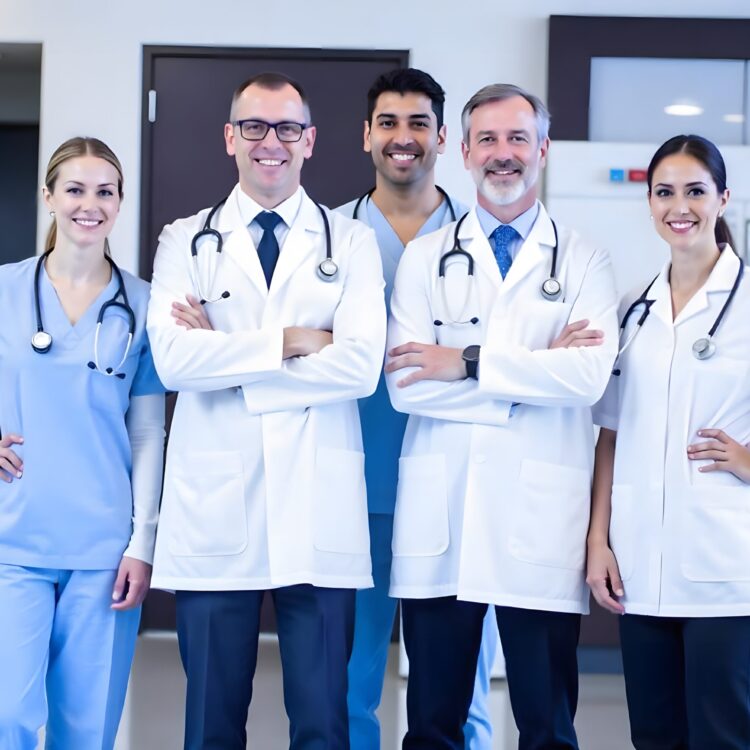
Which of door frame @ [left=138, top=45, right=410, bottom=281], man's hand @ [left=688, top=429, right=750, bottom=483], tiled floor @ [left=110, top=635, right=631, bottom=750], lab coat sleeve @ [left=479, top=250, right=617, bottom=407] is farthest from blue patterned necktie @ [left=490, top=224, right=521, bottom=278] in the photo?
door frame @ [left=138, top=45, right=410, bottom=281]

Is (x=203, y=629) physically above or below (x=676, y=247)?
below

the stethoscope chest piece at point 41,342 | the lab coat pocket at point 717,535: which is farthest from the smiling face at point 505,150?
the stethoscope chest piece at point 41,342

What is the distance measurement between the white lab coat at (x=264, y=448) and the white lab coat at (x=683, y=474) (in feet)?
1.71

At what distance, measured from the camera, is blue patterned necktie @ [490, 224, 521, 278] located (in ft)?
7.66

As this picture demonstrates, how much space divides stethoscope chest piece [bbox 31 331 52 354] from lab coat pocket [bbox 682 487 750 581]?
4.17 feet

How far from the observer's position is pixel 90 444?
85.1 inches

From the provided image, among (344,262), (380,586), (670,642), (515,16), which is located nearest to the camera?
(670,642)

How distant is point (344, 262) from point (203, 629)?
0.79 metres

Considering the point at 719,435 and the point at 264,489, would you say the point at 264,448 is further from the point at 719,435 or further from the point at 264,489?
the point at 719,435

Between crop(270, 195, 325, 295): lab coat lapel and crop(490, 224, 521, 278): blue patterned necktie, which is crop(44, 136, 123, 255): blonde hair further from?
crop(490, 224, 521, 278): blue patterned necktie

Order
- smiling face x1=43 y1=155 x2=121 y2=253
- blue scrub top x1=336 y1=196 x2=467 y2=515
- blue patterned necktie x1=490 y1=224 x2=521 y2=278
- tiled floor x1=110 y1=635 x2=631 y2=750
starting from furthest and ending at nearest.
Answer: tiled floor x1=110 y1=635 x2=631 y2=750 < blue scrub top x1=336 y1=196 x2=467 y2=515 < blue patterned necktie x1=490 y1=224 x2=521 y2=278 < smiling face x1=43 y1=155 x2=121 y2=253

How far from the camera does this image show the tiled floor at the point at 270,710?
3266 millimetres

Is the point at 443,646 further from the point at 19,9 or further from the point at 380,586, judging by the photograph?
the point at 19,9

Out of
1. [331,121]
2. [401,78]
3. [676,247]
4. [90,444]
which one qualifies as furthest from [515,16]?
[90,444]
